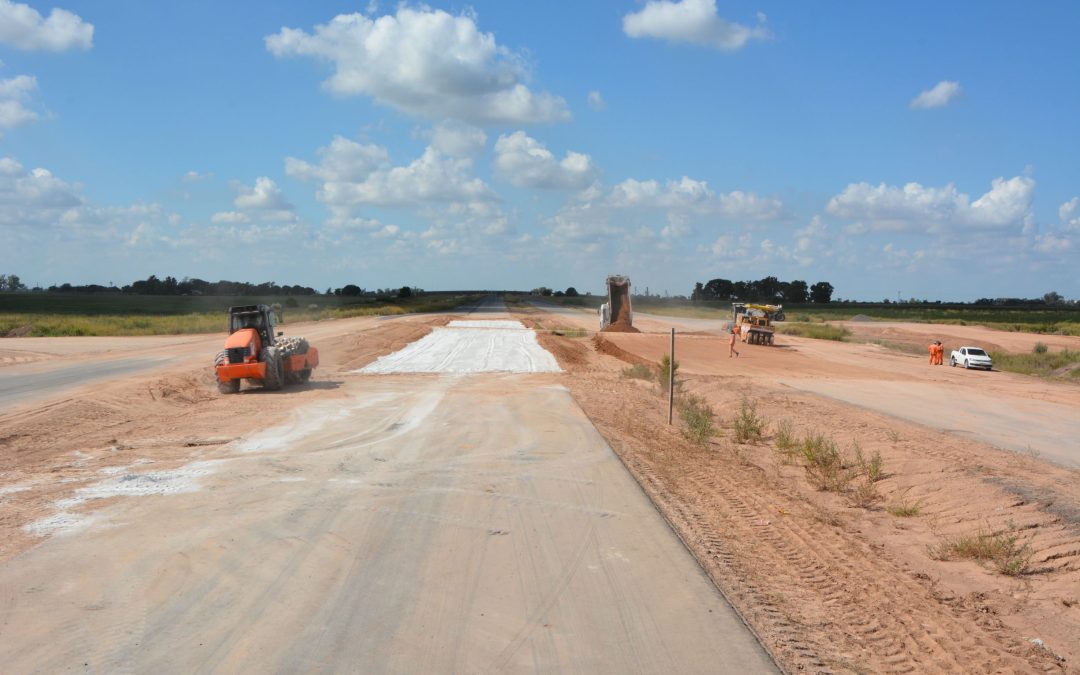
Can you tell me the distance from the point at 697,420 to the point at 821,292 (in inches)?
6426

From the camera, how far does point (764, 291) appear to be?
155875 millimetres

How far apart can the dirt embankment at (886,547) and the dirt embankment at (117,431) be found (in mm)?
7033

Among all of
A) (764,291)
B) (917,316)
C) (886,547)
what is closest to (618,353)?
(886,547)

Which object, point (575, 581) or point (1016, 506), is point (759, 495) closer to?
point (1016, 506)

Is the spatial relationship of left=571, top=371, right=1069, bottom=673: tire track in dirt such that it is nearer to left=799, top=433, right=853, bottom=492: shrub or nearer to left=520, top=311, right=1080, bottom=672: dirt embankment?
left=520, top=311, right=1080, bottom=672: dirt embankment

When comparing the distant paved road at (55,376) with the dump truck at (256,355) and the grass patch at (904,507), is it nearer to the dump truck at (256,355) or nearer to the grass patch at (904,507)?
the dump truck at (256,355)

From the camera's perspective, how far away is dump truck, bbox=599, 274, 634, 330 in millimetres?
55062

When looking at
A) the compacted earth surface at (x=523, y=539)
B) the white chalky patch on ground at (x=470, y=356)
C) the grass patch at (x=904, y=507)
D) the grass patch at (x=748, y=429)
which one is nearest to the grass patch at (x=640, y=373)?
the white chalky patch on ground at (x=470, y=356)

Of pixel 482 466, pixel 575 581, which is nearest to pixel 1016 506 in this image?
pixel 575 581

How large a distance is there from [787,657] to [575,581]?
204cm

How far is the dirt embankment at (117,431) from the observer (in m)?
9.92

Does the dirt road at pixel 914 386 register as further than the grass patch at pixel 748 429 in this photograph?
Yes

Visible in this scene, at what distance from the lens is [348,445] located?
13836 millimetres

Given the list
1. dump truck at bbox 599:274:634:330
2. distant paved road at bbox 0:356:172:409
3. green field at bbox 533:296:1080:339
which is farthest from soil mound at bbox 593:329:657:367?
green field at bbox 533:296:1080:339
